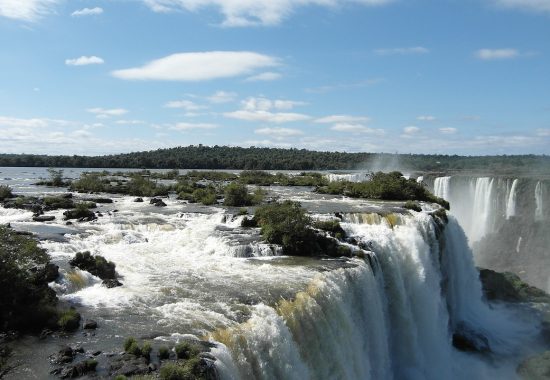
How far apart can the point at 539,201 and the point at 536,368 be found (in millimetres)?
26417

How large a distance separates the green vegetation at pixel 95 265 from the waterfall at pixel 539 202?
40.6 meters

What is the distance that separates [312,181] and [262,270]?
43104 millimetres

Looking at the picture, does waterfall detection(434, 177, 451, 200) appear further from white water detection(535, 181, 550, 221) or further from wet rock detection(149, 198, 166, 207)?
wet rock detection(149, 198, 166, 207)

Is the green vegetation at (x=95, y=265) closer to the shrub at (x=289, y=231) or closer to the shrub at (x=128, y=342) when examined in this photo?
the shrub at (x=128, y=342)

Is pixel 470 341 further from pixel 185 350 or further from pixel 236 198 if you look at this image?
pixel 185 350

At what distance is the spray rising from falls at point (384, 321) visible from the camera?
12203 mm

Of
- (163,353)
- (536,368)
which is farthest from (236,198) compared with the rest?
(163,353)

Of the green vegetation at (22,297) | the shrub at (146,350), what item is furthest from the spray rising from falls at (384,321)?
the green vegetation at (22,297)

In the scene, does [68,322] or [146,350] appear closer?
[146,350]

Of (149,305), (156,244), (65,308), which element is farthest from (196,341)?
(156,244)

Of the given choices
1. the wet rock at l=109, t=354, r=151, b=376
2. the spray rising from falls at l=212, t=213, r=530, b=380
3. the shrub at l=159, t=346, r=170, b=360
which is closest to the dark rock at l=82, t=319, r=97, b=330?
the wet rock at l=109, t=354, r=151, b=376

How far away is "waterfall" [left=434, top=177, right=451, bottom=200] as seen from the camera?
52.5m

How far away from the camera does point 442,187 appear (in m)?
53.1

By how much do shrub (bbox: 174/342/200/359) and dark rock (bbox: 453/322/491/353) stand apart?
62.7 ft
